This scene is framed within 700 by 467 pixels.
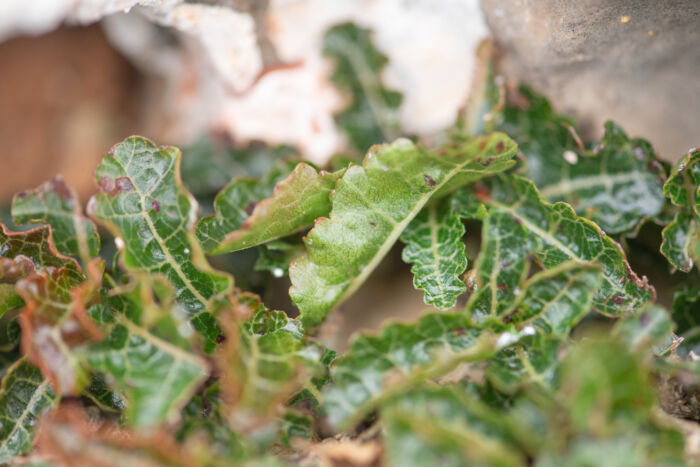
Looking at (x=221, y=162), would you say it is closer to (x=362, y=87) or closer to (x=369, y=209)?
(x=362, y=87)

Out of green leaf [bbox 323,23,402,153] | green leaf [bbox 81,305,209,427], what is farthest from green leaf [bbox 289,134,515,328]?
green leaf [bbox 323,23,402,153]

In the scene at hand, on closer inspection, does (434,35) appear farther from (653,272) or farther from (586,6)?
(653,272)

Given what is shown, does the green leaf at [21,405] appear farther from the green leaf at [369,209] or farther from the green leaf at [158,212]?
the green leaf at [369,209]

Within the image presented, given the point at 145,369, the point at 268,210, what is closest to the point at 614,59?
the point at 268,210

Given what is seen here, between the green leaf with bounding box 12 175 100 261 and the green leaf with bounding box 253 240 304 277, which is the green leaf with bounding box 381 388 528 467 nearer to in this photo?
the green leaf with bounding box 253 240 304 277

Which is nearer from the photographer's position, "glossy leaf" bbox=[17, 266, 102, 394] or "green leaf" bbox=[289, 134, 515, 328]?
"glossy leaf" bbox=[17, 266, 102, 394]

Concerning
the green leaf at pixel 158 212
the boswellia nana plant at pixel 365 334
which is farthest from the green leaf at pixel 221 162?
the green leaf at pixel 158 212
